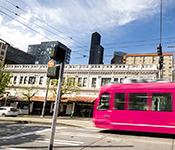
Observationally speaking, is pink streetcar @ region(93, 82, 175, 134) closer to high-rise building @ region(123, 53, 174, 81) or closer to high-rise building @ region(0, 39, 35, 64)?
high-rise building @ region(0, 39, 35, 64)

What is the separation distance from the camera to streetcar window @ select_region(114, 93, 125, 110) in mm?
10680

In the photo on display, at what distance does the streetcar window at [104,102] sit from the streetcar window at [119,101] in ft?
1.86

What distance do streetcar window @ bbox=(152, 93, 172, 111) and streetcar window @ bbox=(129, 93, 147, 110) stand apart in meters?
0.50

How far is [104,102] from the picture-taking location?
11.2 meters

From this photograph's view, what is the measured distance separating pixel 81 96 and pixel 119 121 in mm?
22269

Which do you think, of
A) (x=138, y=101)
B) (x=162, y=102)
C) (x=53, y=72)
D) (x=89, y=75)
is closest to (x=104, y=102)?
(x=138, y=101)

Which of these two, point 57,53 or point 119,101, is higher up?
point 57,53

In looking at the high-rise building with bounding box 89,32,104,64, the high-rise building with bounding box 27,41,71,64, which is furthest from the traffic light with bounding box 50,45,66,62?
the high-rise building with bounding box 89,32,104,64

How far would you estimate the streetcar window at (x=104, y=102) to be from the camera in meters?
11.1

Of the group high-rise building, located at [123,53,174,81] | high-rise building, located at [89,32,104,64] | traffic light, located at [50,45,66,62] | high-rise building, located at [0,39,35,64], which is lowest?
traffic light, located at [50,45,66,62]

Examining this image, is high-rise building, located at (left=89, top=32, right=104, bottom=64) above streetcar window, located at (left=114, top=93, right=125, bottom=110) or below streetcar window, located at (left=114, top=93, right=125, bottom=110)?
above

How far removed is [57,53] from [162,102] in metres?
7.30

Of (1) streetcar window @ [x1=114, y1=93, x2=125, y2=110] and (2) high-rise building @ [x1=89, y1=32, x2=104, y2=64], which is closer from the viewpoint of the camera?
(1) streetcar window @ [x1=114, y1=93, x2=125, y2=110]

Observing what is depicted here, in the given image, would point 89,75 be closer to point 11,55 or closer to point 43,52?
point 11,55
